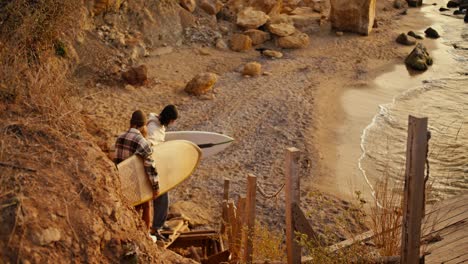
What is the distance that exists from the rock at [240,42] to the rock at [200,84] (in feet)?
13.8

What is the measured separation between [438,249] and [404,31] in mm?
19496

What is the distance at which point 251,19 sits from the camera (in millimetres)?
21172

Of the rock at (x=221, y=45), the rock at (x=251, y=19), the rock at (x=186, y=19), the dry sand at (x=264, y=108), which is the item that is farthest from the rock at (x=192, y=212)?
the rock at (x=251, y=19)

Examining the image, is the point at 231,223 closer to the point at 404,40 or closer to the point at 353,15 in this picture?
the point at 404,40

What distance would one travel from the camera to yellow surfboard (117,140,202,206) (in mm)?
6680

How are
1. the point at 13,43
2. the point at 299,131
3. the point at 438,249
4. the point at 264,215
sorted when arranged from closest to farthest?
the point at 438,249 < the point at 13,43 < the point at 264,215 < the point at 299,131

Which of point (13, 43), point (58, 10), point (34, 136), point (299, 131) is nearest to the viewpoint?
point (34, 136)

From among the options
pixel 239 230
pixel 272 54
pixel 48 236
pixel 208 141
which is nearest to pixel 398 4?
pixel 272 54

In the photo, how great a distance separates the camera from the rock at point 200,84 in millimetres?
15555

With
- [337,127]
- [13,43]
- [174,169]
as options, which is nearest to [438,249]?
[174,169]

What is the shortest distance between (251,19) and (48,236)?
697 inches

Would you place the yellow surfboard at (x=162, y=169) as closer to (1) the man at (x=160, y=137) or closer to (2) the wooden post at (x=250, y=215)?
(1) the man at (x=160, y=137)

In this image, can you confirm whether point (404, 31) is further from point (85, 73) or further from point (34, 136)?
point (34, 136)

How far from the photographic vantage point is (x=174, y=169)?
7941 mm
